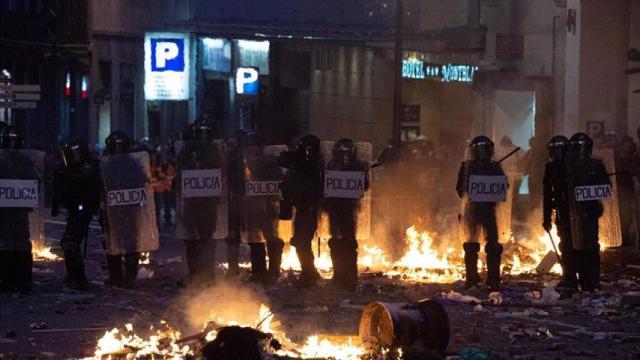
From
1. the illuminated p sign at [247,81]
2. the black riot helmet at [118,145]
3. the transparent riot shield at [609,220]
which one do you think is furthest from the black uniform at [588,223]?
the illuminated p sign at [247,81]

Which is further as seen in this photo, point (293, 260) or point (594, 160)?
point (293, 260)

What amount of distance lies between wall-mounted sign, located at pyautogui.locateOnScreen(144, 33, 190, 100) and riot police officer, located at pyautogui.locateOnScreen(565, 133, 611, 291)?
2456 cm

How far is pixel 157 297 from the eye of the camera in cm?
1655

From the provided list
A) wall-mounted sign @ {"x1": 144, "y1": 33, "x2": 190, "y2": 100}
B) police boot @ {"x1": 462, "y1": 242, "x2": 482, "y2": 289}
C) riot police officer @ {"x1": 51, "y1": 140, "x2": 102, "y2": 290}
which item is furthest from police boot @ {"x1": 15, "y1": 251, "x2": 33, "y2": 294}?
wall-mounted sign @ {"x1": 144, "y1": 33, "x2": 190, "y2": 100}

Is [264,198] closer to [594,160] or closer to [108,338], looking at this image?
[594,160]

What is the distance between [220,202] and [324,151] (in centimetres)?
149

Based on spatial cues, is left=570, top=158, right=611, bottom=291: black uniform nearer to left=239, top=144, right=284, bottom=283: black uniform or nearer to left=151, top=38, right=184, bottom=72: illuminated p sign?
left=239, top=144, right=284, bottom=283: black uniform

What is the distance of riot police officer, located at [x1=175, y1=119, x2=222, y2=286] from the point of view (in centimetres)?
1762

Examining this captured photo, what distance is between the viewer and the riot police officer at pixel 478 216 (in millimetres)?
17469

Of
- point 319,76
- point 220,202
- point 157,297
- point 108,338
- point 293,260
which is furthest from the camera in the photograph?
point 319,76

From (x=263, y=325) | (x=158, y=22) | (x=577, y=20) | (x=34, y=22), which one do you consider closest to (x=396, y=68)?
(x=577, y=20)

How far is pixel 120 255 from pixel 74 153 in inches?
55.6

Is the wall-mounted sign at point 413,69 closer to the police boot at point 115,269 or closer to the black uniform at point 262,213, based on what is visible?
the black uniform at point 262,213

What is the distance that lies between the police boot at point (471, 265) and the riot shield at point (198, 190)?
3101 mm
